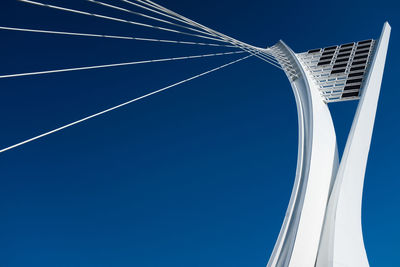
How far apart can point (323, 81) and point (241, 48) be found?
4134mm

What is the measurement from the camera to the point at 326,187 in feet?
→ 24.9

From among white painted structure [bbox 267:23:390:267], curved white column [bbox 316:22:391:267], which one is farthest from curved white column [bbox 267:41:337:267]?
curved white column [bbox 316:22:391:267]

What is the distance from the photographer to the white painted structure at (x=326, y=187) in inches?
236

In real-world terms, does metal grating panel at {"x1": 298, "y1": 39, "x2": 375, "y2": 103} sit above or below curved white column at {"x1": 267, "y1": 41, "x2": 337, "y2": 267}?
above

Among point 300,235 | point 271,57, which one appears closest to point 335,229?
point 300,235

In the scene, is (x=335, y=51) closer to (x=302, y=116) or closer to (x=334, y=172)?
(x=302, y=116)

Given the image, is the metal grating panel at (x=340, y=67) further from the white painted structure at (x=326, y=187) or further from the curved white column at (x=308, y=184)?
the curved white column at (x=308, y=184)

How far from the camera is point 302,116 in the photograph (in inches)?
385

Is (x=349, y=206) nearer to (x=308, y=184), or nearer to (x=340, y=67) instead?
(x=308, y=184)

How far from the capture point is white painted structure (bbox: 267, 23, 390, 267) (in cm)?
600

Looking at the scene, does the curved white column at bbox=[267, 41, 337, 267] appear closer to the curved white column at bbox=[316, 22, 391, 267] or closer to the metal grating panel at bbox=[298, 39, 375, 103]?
the curved white column at bbox=[316, 22, 391, 267]

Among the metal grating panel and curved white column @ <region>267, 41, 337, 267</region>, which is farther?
the metal grating panel

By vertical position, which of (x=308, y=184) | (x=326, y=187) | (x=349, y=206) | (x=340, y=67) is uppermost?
(x=340, y=67)

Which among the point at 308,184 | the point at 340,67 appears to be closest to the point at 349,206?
the point at 308,184
